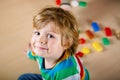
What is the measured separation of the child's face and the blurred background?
42 cm

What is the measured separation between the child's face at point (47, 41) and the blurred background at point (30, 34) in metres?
0.42

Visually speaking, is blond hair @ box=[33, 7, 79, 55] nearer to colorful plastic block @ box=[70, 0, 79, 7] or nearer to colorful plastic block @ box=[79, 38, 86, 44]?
colorful plastic block @ box=[79, 38, 86, 44]

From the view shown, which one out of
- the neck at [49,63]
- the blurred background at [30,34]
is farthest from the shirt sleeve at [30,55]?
the neck at [49,63]

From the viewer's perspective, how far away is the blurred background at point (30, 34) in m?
1.29

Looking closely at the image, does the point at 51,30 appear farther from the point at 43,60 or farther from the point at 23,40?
the point at 23,40

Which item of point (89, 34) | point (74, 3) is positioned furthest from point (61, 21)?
point (74, 3)

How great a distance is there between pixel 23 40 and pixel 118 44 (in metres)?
0.54

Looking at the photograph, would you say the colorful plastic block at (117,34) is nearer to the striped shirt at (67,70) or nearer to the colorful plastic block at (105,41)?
the colorful plastic block at (105,41)

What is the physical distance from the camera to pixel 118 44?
1409mm

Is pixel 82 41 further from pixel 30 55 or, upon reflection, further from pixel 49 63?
pixel 49 63

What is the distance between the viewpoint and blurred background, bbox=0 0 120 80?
50.6 inches

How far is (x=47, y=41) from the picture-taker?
85 centimetres

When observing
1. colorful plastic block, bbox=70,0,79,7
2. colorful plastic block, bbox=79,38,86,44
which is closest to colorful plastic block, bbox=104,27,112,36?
colorful plastic block, bbox=79,38,86,44

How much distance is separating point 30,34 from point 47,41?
62 centimetres
